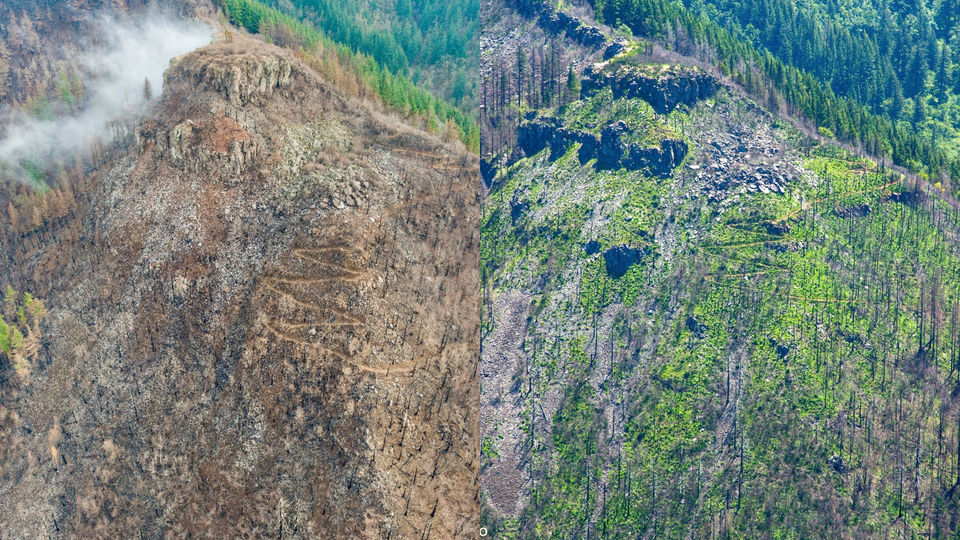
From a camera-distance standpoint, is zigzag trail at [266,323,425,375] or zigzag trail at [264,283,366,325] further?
zigzag trail at [264,283,366,325]

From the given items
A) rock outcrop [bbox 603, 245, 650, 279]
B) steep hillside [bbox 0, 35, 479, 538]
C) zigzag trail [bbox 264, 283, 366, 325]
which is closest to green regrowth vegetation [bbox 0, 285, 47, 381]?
steep hillside [bbox 0, 35, 479, 538]

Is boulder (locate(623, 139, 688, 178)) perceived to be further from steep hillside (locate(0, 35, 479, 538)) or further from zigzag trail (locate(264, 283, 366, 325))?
zigzag trail (locate(264, 283, 366, 325))

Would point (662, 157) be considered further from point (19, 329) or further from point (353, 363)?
point (19, 329)

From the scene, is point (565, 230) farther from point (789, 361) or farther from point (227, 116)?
point (227, 116)

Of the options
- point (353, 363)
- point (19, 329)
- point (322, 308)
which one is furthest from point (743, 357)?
point (19, 329)

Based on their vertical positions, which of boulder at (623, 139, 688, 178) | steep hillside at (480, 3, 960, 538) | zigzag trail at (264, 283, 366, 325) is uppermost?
boulder at (623, 139, 688, 178)

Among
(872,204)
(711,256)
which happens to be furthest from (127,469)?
(872,204)
